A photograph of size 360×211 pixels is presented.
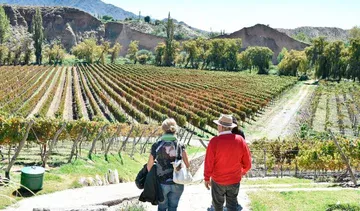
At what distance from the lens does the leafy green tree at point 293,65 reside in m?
92.6

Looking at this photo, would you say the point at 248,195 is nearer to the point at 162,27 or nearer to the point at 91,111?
the point at 91,111

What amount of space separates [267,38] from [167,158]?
14225cm

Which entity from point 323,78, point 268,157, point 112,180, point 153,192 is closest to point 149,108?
point 268,157

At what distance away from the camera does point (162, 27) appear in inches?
7259

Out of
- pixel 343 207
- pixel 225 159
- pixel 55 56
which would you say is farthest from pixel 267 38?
pixel 225 159

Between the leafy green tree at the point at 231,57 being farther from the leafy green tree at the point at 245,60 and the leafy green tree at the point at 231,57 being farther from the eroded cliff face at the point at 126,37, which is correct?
the eroded cliff face at the point at 126,37

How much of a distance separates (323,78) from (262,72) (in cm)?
1986

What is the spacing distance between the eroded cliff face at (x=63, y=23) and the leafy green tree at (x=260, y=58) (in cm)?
7897

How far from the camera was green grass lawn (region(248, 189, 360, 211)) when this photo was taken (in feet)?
26.5

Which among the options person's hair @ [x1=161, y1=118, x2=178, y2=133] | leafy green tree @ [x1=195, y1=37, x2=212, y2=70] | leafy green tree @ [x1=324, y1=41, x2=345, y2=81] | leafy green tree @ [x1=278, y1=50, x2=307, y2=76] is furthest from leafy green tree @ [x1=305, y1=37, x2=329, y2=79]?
person's hair @ [x1=161, y1=118, x2=178, y2=133]

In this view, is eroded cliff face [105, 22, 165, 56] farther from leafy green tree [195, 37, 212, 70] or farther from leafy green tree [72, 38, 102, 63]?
leafy green tree [195, 37, 212, 70]

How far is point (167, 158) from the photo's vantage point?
588 centimetres

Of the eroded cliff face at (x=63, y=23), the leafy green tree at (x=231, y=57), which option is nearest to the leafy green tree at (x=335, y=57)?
the leafy green tree at (x=231, y=57)

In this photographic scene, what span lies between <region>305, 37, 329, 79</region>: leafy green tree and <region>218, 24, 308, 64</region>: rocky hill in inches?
1655
